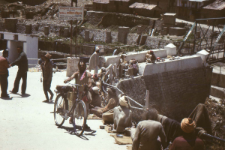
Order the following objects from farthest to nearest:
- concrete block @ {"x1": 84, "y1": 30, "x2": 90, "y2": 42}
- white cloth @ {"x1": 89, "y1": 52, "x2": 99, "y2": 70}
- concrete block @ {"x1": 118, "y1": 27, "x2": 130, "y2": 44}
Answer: concrete block @ {"x1": 84, "y1": 30, "x2": 90, "y2": 42} < concrete block @ {"x1": 118, "y1": 27, "x2": 130, "y2": 44} < white cloth @ {"x1": 89, "y1": 52, "x2": 99, "y2": 70}

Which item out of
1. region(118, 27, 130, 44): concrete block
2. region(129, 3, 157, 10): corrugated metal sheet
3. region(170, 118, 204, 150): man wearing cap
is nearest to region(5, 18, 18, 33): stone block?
region(129, 3, 157, 10): corrugated metal sheet

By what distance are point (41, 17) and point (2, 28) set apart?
25.8ft

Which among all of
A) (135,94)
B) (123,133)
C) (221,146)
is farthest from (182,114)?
(123,133)

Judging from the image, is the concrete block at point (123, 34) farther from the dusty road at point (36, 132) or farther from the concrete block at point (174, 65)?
the dusty road at point (36, 132)

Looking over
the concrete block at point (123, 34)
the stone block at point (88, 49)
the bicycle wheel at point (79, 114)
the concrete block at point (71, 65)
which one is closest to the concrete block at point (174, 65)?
the concrete block at point (71, 65)

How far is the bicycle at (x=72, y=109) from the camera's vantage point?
25.1ft

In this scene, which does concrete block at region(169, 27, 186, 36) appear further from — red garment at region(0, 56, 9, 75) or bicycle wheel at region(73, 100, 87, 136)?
bicycle wheel at region(73, 100, 87, 136)

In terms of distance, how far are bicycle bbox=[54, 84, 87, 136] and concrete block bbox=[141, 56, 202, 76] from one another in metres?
8.09

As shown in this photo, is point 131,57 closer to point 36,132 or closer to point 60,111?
point 60,111

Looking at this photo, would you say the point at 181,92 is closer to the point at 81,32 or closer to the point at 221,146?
the point at 221,146

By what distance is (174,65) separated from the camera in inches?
707

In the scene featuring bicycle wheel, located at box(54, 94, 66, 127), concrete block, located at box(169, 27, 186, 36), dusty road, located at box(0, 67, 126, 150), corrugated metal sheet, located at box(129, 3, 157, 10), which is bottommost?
dusty road, located at box(0, 67, 126, 150)

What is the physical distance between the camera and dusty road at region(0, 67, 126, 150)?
693 centimetres

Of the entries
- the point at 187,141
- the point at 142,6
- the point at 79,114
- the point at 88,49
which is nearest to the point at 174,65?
the point at 79,114
